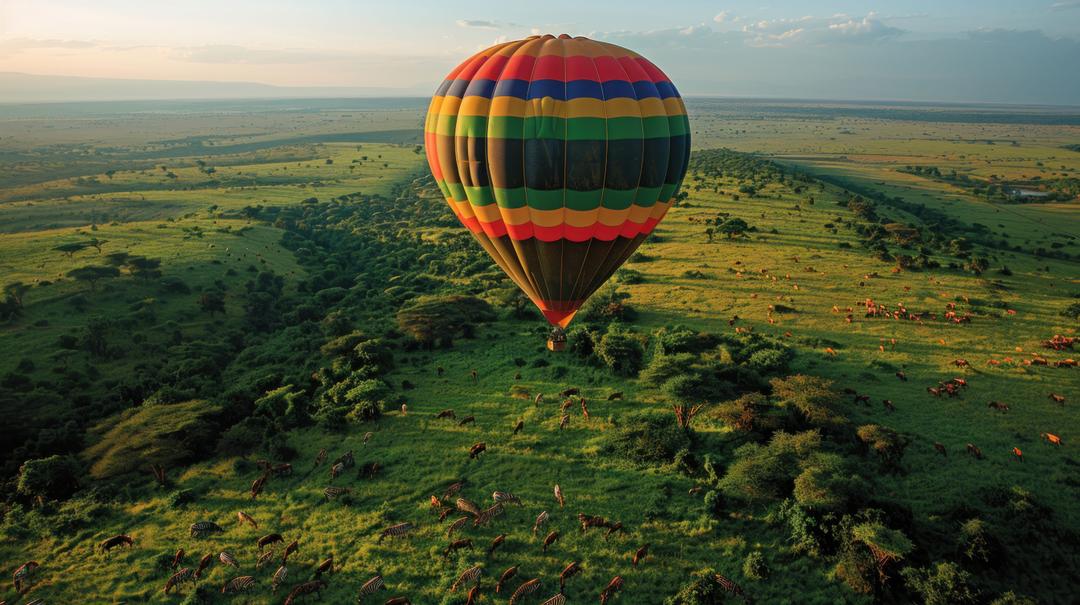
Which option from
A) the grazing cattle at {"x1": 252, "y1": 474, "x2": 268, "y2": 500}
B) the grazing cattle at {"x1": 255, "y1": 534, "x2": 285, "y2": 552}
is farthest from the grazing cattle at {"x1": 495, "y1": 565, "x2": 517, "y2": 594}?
the grazing cattle at {"x1": 252, "y1": 474, "x2": 268, "y2": 500}

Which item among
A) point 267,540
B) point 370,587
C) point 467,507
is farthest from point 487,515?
point 267,540

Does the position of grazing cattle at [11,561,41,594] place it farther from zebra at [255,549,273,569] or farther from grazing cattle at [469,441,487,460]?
grazing cattle at [469,441,487,460]

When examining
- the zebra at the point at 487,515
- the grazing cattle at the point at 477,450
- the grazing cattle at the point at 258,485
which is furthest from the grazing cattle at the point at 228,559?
the grazing cattle at the point at 477,450

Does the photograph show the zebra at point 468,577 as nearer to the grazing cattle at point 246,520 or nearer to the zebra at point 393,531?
the zebra at point 393,531

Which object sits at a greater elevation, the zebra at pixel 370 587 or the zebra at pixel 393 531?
the zebra at pixel 393 531

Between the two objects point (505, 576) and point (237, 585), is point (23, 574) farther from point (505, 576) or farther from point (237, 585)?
point (505, 576)
